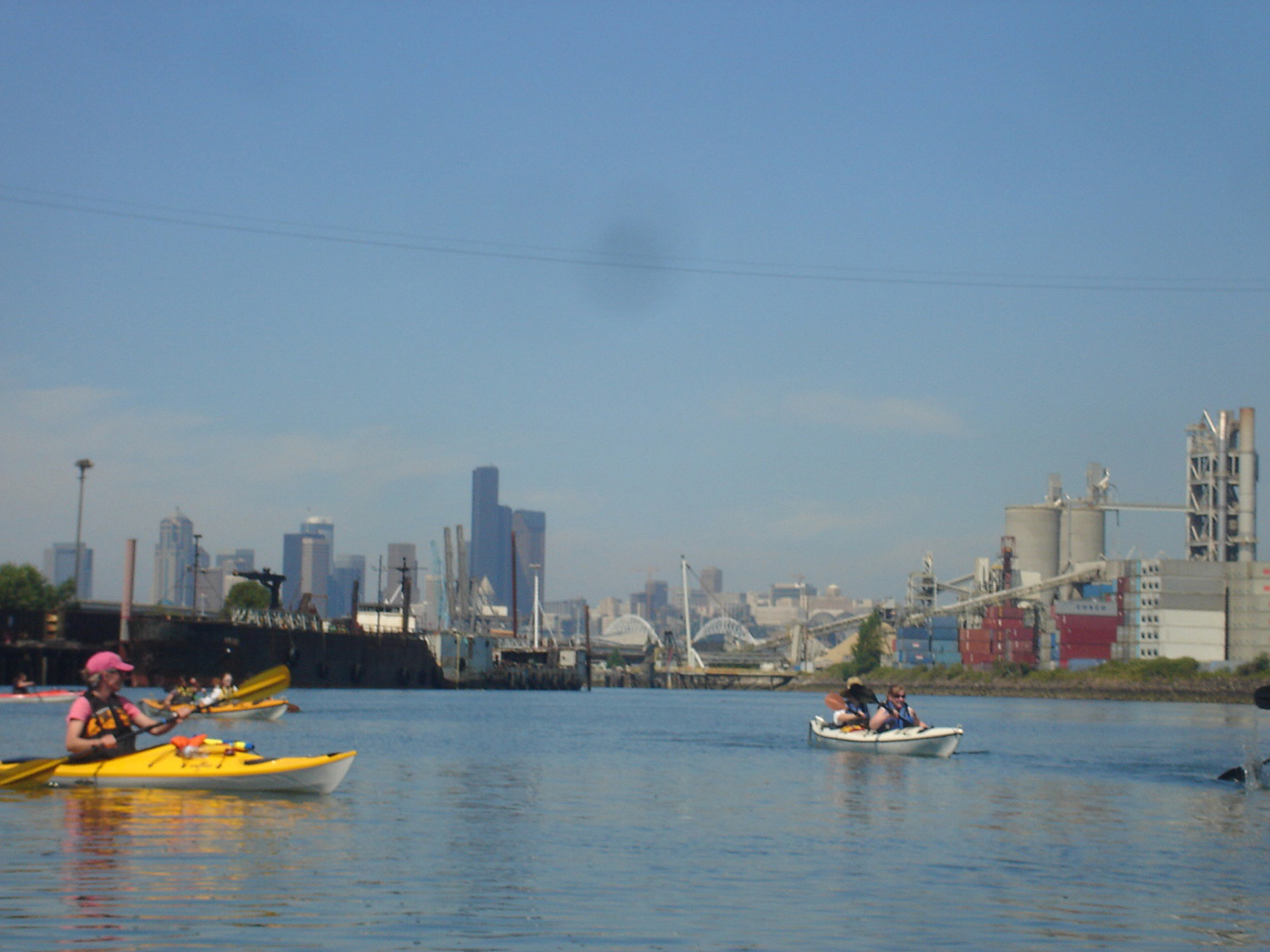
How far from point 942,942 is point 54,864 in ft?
38.7

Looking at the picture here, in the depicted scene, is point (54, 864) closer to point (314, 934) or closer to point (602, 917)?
point (314, 934)

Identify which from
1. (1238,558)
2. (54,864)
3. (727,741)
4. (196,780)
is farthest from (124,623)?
(1238,558)

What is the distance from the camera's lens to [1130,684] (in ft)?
550

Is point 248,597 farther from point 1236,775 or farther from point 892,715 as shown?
point 1236,775

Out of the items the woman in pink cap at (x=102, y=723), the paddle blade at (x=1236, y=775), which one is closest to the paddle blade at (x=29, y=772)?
the woman in pink cap at (x=102, y=723)

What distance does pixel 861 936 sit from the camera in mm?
16016

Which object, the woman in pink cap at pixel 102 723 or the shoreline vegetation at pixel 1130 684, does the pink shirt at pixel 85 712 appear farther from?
the shoreline vegetation at pixel 1130 684

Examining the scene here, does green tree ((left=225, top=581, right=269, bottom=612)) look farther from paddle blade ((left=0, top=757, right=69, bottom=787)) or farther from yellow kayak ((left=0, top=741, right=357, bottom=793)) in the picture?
yellow kayak ((left=0, top=741, right=357, bottom=793))

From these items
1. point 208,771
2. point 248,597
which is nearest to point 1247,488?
point 248,597

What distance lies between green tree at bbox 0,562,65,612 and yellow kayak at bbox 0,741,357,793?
10766cm

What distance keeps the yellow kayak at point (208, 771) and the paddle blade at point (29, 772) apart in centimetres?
10

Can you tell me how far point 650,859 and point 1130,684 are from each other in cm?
15807

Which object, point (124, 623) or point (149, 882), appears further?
point (124, 623)

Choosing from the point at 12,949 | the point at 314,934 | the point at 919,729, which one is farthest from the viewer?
the point at 919,729
